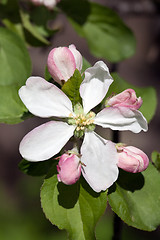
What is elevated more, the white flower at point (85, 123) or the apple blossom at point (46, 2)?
the apple blossom at point (46, 2)

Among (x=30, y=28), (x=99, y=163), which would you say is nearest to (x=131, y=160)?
(x=99, y=163)

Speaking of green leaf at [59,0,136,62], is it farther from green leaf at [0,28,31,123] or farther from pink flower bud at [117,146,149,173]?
pink flower bud at [117,146,149,173]

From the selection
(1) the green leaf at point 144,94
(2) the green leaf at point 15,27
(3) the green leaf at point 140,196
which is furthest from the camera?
(2) the green leaf at point 15,27

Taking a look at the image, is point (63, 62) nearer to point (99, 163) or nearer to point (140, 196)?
point (99, 163)

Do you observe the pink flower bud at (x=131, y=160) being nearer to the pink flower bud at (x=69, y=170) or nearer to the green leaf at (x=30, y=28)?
the pink flower bud at (x=69, y=170)

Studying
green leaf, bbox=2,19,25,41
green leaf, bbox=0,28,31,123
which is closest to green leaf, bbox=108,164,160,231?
green leaf, bbox=0,28,31,123

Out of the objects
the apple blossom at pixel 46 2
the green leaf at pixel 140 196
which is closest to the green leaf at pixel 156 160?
the green leaf at pixel 140 196

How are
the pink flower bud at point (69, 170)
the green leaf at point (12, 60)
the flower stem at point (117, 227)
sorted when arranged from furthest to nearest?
the green leaf at point (12, 60) → the flower stem at point (117, 227) → the pink flower bud at point (69, 170)
